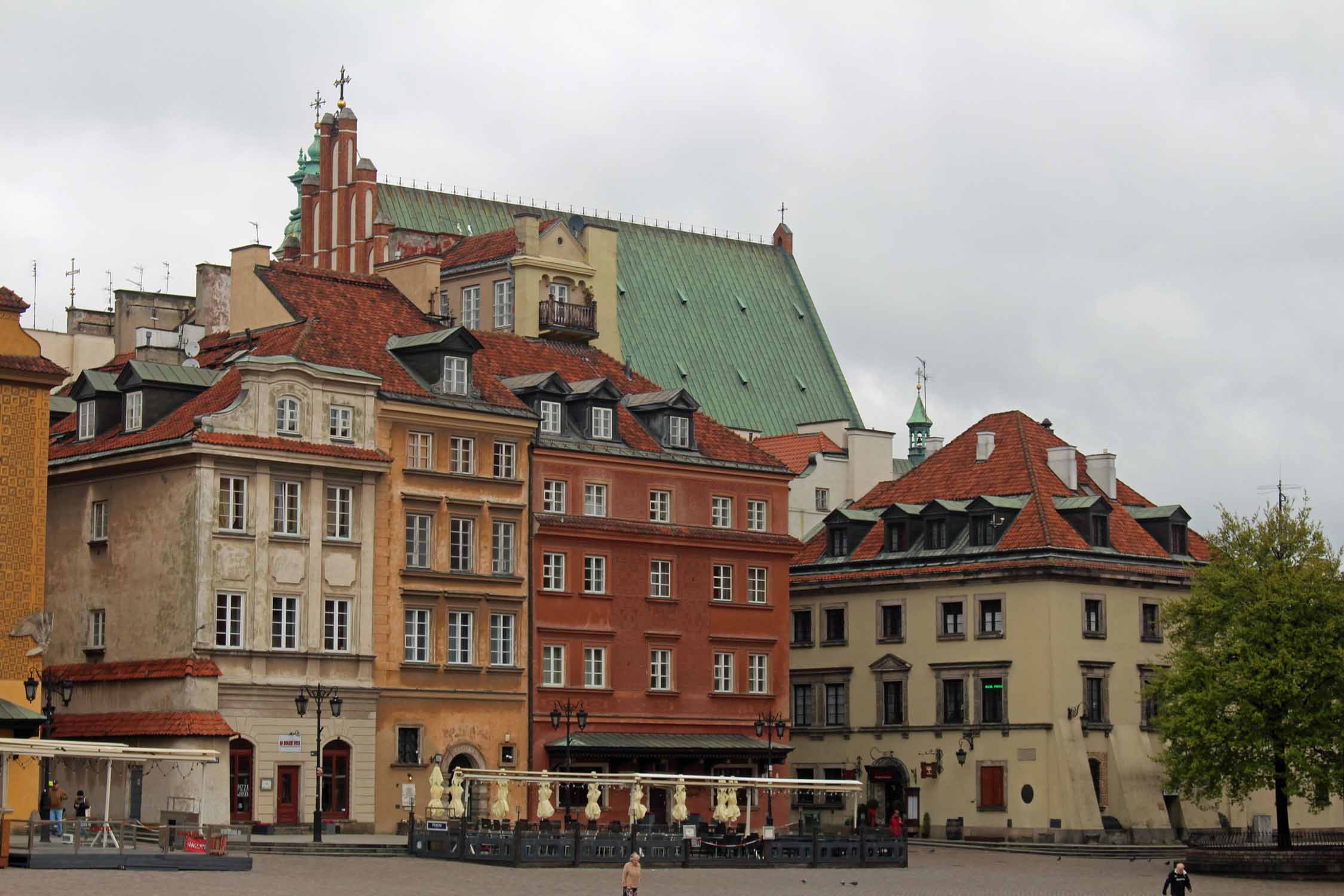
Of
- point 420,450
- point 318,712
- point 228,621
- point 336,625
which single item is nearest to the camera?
point 318,712

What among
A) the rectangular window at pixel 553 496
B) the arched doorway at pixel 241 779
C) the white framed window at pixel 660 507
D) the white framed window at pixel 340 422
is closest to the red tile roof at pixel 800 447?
the white framed window at pixel 660 507

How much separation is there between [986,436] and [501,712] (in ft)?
85.1

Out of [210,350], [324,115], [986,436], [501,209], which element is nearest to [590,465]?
[210,350]

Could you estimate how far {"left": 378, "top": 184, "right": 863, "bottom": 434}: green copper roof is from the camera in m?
111

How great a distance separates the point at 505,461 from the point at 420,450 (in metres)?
3.48

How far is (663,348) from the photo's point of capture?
111 metres

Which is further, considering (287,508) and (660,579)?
(660,579)

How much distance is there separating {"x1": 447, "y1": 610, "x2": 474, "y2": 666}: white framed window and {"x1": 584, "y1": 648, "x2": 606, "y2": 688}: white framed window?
4.70 m

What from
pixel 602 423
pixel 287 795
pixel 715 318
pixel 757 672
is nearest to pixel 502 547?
pixel 602 423

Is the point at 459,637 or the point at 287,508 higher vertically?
the point at 287,508

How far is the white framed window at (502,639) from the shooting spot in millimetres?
77500

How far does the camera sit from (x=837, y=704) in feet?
308

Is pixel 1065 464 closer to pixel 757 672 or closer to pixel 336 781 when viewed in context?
pixel 757 672

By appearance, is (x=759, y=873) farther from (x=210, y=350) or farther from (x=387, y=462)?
(x=210, y=350)
